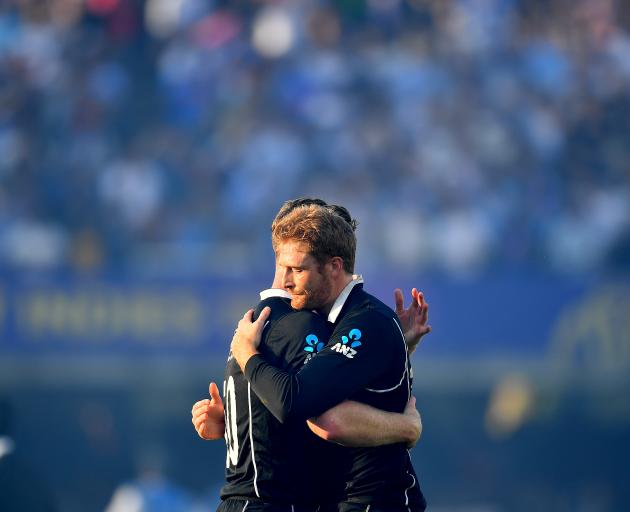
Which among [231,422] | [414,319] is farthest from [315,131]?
[231,422]

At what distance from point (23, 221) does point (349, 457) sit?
7.22 metres

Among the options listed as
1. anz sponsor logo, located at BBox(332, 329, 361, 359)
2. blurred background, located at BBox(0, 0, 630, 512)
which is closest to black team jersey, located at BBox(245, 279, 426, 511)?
anz sponsor logo, located at BBox(332, 329, 361, 359)

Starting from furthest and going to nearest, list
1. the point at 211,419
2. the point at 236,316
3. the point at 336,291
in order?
the point at 236,316
the point at 211,419
the point at 336,291

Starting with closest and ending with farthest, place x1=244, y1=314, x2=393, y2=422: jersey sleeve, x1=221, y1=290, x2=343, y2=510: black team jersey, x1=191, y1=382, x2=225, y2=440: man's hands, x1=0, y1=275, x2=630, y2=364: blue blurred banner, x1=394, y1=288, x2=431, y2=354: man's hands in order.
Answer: x1=244, y1=314, x2=393, y2=422: jersey sleeve → x1=221, y1=290, x2=343, y2=510: black team jersey → x1=191, y1=382, x2=225, y2=440: man's hands → x1=394, y1=288, x2=431, y2=354: man's hands → x1=0, y1=275, x2=630, y2=364: blue blurred banner

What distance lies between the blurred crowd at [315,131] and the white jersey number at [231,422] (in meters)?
6.06

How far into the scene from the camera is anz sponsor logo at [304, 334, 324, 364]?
3.64 m

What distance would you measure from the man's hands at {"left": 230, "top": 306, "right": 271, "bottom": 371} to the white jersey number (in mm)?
125

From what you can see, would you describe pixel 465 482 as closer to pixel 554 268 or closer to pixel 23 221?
pixel 554 268

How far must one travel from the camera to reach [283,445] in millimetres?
3646

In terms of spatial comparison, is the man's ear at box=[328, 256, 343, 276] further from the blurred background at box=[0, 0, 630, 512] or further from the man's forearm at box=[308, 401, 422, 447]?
the blurred background at box=[0, 0, 630, 512]

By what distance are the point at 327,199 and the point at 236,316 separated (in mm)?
1591

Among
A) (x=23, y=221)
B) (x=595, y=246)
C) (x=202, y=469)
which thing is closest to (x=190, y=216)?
(x=23, y=221)

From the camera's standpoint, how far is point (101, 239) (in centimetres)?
1010

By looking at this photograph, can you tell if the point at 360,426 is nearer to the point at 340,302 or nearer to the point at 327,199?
the point at 340,302
